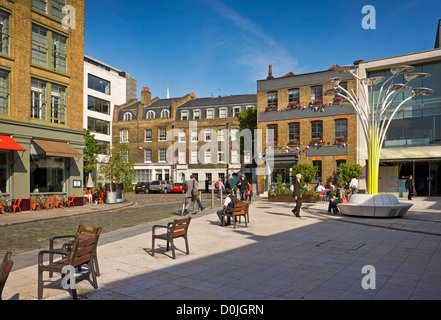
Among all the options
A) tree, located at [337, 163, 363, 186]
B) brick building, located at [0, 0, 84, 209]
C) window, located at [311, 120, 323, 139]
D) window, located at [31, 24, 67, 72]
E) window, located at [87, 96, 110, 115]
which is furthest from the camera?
window, located at [87, 96, 110, 115]

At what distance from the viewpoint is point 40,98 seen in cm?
1936

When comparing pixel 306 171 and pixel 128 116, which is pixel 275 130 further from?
pixel 128 116

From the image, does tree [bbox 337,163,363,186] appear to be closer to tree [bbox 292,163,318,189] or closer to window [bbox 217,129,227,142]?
tree [bbox 292,163,318,189]

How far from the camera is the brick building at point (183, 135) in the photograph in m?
46.3

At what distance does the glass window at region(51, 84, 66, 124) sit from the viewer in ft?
65.8

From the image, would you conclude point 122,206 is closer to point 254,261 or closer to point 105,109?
point 254,261

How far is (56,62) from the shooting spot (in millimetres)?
20312

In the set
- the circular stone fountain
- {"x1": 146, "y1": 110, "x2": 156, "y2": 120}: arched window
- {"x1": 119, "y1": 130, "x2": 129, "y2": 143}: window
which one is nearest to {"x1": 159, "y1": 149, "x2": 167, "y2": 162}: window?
{"x1": 146, "y1": 110, "x2": 156, "y2": 120}: arched window

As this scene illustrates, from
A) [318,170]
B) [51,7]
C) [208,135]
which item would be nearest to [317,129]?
[318,170]

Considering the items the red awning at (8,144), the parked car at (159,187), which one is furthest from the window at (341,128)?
the red awning at (8,144)

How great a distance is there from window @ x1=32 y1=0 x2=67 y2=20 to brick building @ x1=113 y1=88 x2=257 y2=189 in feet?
87.0

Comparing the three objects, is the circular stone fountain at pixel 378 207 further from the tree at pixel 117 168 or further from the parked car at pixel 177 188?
the parked car at pixel 177 188

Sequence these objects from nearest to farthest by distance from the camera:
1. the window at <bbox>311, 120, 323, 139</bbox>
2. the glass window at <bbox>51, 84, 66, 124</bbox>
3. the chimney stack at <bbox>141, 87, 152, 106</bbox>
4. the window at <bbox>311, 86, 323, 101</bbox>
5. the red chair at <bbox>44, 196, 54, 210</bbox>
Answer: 1. the red chair at <bbox>44, 196, 54, 210</bbox>
2. the glass window at <bbox>51, 84, 66, 124</bbox>
3. the window at <bbox>311, 120, 323, 139</bbox>
4. the window at <bbox>311, 86, 323, 101</bbox>
5. the chimney stack at <bbox>141, 87, 152, 106</bbox>

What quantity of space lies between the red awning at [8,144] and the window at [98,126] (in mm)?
26299
